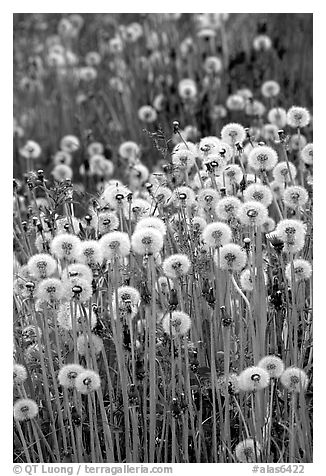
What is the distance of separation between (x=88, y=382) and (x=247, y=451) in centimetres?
52

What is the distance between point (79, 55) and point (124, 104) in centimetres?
122

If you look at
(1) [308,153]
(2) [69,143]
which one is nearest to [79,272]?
(1) [308,153]

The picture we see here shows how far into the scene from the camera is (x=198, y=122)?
4680mm

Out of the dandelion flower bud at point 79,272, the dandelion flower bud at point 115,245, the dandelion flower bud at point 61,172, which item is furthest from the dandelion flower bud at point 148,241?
the dandelion flower bud at point 61,172

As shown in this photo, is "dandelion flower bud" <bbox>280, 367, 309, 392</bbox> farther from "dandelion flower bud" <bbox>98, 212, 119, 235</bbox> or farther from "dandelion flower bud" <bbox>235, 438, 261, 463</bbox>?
"dandelion flower bud" <bbox>98, 212, 119, 235</bbox>

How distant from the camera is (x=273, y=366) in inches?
93.6

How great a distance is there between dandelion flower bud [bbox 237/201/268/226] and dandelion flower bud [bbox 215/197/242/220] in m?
0.09

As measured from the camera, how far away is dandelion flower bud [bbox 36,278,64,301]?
7.54 feet

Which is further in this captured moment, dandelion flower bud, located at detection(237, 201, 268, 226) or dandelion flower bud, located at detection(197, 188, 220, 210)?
dandelion flower bud, located at detection(197, 188, 220, 210)

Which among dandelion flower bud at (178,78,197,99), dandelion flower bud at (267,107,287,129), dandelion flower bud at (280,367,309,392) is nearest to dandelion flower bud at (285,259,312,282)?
dandelion flower bud at (280,367,309,392)
